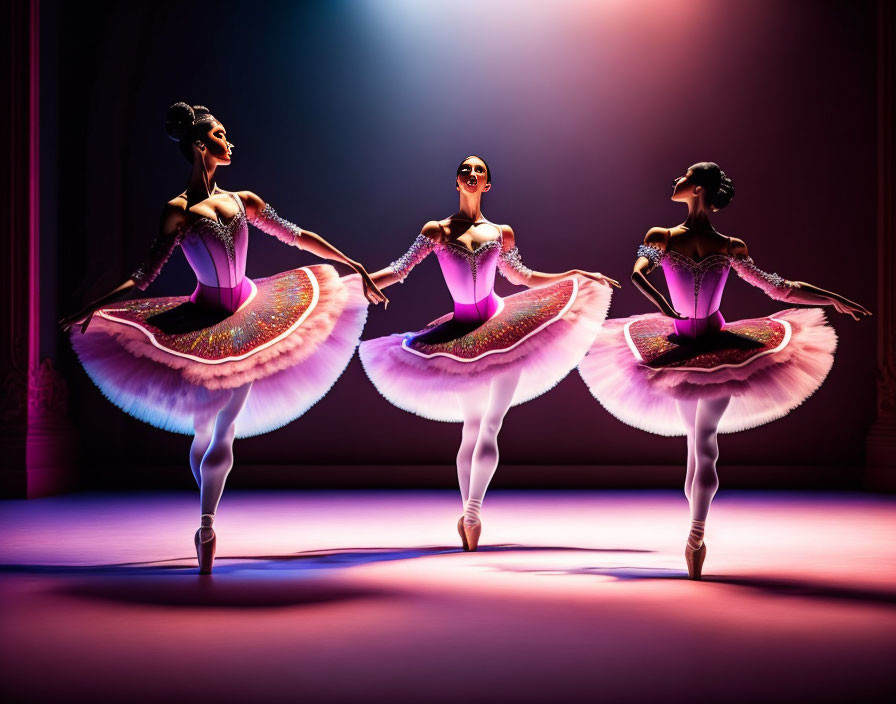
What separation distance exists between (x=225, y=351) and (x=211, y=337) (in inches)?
4.0

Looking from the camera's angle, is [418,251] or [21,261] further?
[21,261]

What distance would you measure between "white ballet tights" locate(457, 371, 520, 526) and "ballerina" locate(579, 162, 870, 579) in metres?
0.36

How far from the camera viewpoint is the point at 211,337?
374 centimetres

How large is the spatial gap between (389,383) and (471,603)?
1266 millimetres

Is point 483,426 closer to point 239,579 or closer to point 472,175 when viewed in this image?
point 472,175

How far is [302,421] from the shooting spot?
271 inches

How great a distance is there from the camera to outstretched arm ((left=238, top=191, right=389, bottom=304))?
4.03 meters

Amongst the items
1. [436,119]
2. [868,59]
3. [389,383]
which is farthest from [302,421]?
[868,59]

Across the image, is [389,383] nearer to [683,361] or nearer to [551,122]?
[683,361]

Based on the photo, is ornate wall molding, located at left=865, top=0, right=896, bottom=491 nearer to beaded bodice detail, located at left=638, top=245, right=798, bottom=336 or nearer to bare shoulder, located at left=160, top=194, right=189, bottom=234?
beaded bodice detail, located at left=638, top=245, right=798, bottom=336

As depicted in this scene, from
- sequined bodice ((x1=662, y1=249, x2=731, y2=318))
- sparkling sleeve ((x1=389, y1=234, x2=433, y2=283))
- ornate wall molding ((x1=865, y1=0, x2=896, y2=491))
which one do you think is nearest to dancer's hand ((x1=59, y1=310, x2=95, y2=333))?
sparkling sleeve ((x1=389, y1=234, x2=433, y2=283))

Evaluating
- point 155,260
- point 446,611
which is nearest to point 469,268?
point 155,260

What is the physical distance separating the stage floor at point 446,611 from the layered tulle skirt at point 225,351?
0.62 meters

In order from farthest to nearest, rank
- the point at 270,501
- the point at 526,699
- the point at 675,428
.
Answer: the point at 270,501 → the point at 675,428 → the point at 526,699
